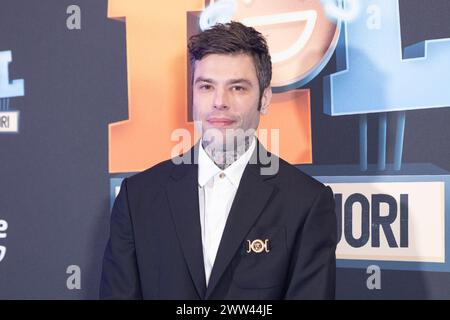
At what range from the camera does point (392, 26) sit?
1860mm

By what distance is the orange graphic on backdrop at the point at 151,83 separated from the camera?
207 cm

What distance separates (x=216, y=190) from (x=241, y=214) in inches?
5.0

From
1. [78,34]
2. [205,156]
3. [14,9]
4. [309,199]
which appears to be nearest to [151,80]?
[78,34]

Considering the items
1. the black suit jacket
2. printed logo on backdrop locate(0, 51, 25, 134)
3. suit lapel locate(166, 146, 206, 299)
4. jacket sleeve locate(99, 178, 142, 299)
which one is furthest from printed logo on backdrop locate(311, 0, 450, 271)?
printed logo on backdrop locate(0, 51, 25, 134)

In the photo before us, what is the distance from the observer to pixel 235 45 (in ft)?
5.43

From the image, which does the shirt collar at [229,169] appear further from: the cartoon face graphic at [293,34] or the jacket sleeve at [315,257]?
the cartoon face graphic at [293,34]

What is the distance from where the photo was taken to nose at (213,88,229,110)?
5.36ft

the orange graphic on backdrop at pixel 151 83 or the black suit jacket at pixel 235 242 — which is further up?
the orange graphic on backdrop at pixel 151 83

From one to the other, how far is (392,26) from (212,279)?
104 cm

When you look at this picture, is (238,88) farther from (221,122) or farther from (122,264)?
(122,264)

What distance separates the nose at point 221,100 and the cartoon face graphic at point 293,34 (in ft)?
1.26

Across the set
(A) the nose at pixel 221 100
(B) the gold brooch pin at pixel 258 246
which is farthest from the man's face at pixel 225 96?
(B) the gold brooch pin at pixel 258 246

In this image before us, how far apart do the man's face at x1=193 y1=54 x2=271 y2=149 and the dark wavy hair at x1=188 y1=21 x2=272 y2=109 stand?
0.02m

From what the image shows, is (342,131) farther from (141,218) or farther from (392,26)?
(141,218)
